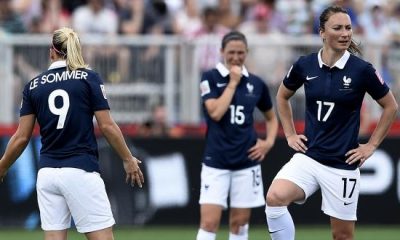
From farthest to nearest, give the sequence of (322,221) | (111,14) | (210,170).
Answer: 1. (111,14)
2. (322,221)
3. (210,170)

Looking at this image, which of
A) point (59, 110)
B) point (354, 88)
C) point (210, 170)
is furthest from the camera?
point (210, 170)

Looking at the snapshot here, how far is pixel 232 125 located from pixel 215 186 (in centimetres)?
69

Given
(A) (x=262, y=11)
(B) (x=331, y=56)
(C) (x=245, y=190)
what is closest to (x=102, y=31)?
(A) (x=262, y=11)

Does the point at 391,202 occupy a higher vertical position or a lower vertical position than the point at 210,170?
lower

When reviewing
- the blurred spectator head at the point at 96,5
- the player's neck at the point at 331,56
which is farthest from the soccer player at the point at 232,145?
the blurred spectator head at the point at 96,5

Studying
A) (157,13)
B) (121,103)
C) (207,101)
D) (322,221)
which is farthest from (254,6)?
(207,101)

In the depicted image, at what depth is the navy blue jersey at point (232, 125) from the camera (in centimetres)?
1191

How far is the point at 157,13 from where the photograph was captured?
1838cm

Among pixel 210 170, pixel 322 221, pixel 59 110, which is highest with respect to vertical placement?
pixel 59 110

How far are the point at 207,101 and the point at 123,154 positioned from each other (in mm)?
2871

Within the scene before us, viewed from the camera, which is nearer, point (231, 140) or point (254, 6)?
point (231, 140)

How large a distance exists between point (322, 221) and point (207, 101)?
4463 mm

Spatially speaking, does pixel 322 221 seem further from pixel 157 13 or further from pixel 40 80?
pixel 40 80

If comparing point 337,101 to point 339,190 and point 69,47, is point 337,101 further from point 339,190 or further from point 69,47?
point 69,47
